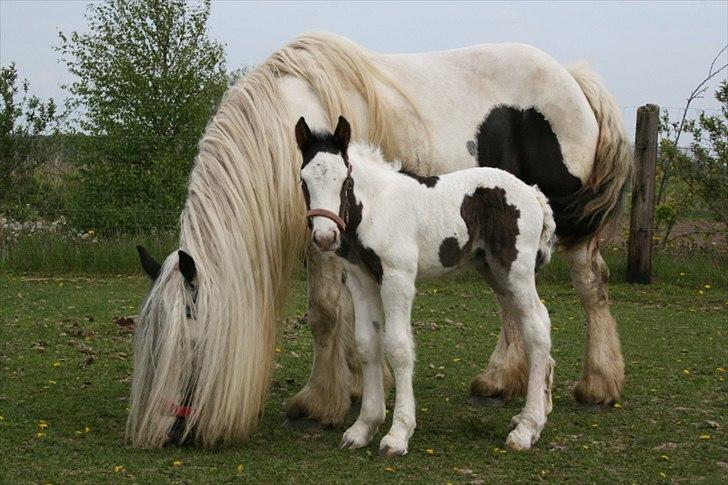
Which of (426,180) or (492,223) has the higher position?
(426,180)

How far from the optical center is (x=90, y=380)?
605 cm

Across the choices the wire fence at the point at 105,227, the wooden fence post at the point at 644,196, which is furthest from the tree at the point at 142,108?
the wooden fence post at the point at 644,196

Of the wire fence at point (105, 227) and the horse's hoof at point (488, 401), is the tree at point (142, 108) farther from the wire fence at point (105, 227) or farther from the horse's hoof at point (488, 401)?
the horse's hoof at point (488, 401)

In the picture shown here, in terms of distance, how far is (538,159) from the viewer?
20.0 ft

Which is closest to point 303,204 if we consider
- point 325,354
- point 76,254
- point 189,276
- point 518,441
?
point 189,276

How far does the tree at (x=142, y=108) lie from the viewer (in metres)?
A: 11.5

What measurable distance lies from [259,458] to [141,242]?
7016mm

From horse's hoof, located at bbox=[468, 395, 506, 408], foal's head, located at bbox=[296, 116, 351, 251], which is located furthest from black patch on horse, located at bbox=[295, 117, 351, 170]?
horse's hoof, located at bbox=[468, 395, 506, 408]

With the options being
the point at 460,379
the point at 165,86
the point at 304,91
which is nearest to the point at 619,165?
the point at 460,379

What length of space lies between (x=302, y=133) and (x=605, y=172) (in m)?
2.83

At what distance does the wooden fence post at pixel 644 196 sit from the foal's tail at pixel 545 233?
6031mm

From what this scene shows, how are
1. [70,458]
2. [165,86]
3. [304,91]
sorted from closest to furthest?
1. [70,458]
2. [304,91]
3. [165,86]

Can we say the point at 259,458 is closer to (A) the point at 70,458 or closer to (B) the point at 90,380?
(A) the point at 70,458

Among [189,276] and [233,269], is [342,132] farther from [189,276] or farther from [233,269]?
[189,276]
